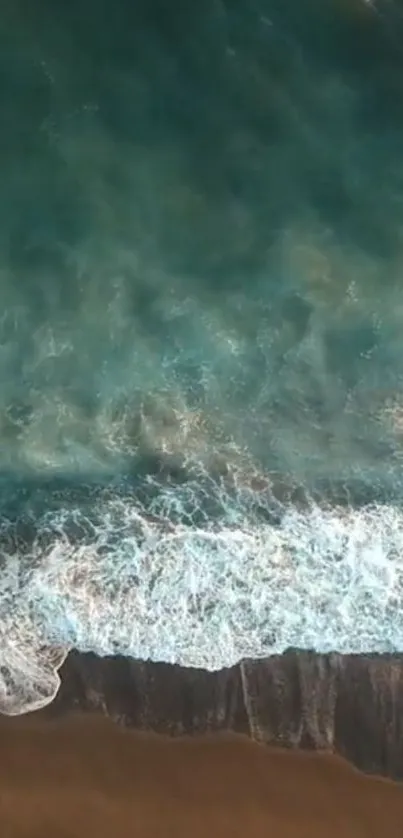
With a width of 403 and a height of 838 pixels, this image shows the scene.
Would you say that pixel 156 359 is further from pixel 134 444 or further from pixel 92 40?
pixel 92 40

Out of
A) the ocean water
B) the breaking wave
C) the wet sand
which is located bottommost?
the wet sand

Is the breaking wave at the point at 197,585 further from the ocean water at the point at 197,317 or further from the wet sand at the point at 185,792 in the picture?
the wet sand at the point at 185,792

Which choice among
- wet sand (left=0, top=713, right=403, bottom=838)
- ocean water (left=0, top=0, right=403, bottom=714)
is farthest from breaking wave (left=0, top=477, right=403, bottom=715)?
wet sand (left=0, top=713, right=403, bottom=838)

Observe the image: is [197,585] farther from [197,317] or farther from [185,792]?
[197,317]

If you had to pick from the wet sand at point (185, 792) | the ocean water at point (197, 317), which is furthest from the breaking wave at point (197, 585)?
the wet sand at point (185, 792)

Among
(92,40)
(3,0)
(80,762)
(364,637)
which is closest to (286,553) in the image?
(364,637)

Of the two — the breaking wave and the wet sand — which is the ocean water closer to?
the breaking wave
